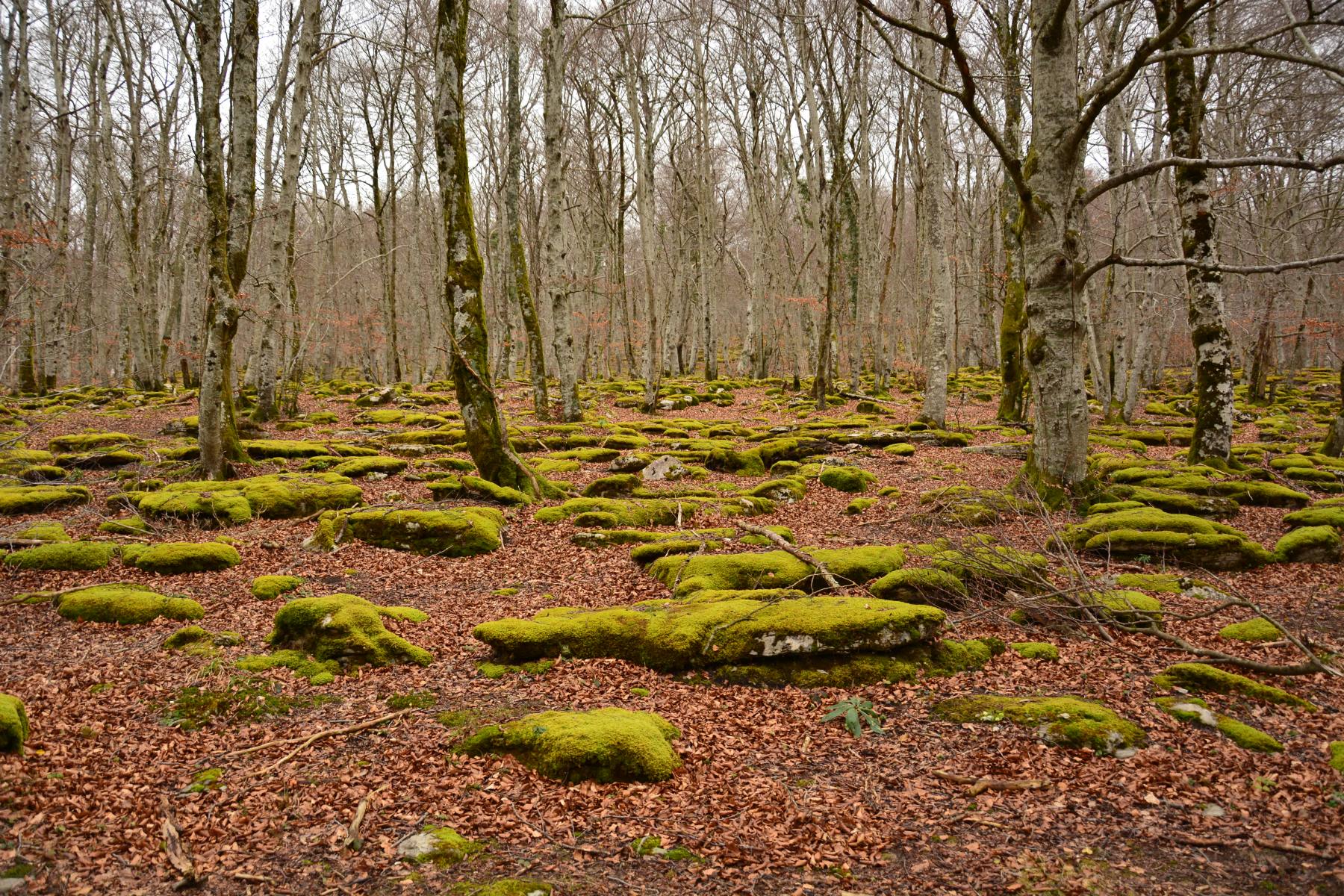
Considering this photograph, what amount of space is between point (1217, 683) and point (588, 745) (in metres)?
3.96

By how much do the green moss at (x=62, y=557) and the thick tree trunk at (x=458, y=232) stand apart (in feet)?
13.0

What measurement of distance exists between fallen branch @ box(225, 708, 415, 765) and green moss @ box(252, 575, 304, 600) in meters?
2.65

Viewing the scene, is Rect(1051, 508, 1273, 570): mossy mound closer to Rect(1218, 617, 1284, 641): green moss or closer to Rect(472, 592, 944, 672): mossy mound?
Rect(1218, 617, 1284, 641): green moss

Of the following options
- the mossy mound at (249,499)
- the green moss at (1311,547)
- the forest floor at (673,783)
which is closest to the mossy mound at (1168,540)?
the green moss at (1311,547)

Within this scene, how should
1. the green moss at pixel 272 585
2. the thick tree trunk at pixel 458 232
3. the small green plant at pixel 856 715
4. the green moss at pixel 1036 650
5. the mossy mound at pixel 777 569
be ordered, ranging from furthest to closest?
the thick tree trunk at pixel 458 232
the green moss at pixel 272 585
the mossy mound at pixel 777 569
the green moss at pixel 1036 650
the small green plant at pixel 856 715

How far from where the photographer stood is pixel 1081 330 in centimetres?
762

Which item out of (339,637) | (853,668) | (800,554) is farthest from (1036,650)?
(339,637)

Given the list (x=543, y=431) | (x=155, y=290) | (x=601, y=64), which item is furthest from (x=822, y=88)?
(x=155, y=290)

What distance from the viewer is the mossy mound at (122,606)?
225 inches

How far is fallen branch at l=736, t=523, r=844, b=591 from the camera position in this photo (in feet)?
19.6

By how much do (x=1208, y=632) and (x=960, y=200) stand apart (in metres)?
31.0

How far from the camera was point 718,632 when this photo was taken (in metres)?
5.16

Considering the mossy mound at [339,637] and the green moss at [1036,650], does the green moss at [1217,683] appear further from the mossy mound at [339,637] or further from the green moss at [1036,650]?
the mossy mound at [339,637]

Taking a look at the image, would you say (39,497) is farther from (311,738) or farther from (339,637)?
(311,738)
